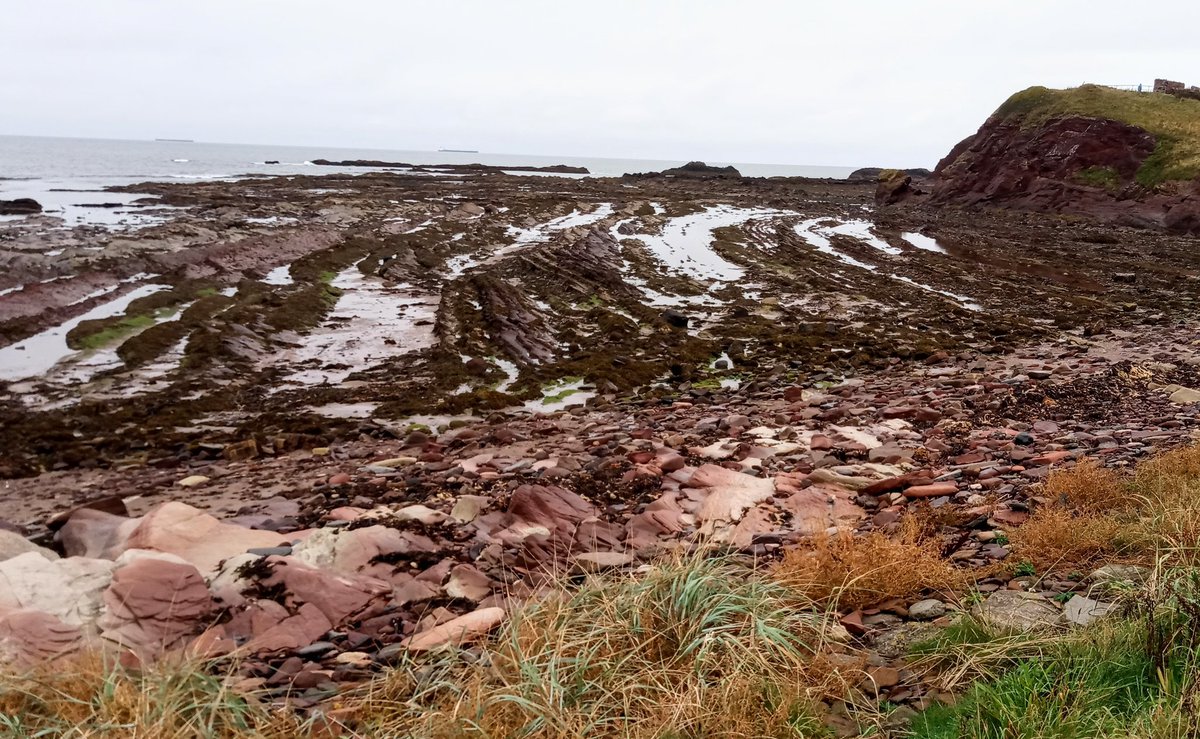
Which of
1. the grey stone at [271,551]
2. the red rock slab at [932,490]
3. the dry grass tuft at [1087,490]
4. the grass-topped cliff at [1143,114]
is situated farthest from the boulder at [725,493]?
the grass-topped cliff at [1143,114]

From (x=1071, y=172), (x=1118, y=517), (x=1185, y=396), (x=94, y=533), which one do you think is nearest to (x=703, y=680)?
(x=1118, y=517)

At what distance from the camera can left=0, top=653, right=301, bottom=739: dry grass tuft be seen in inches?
112

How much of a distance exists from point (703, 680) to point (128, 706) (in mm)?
2402

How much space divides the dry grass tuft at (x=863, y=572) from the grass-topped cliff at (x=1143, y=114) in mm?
42558

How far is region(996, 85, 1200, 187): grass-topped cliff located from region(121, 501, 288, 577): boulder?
44.9 metres

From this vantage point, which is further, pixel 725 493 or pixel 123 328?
pixel 123 328

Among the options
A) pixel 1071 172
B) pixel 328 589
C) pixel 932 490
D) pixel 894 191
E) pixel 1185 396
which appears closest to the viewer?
pixel 328 589

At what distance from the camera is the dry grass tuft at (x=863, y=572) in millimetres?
4133

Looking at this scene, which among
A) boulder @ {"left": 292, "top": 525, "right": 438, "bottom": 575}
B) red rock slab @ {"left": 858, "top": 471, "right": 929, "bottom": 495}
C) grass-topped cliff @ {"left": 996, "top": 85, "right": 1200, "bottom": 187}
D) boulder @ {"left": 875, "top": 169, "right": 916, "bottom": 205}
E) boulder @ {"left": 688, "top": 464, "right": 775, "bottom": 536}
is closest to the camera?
boulder @ {"left": 292, "top": 525, "right": 438, "bottom": 575}

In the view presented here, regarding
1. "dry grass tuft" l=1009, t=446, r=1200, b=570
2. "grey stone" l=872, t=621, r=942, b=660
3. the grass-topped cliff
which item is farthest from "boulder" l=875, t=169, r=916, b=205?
"grey stone" l=872, t=621, r=942, b=660

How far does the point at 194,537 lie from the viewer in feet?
17.9

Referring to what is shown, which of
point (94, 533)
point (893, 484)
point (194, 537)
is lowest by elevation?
point (94, 533)

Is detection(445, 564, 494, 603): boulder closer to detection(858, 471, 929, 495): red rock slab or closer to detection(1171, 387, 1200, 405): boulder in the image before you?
detection(858, 471, 929, 495): red rock slab

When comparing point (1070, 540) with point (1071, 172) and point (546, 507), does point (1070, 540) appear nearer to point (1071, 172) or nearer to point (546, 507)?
point (546, 507)
